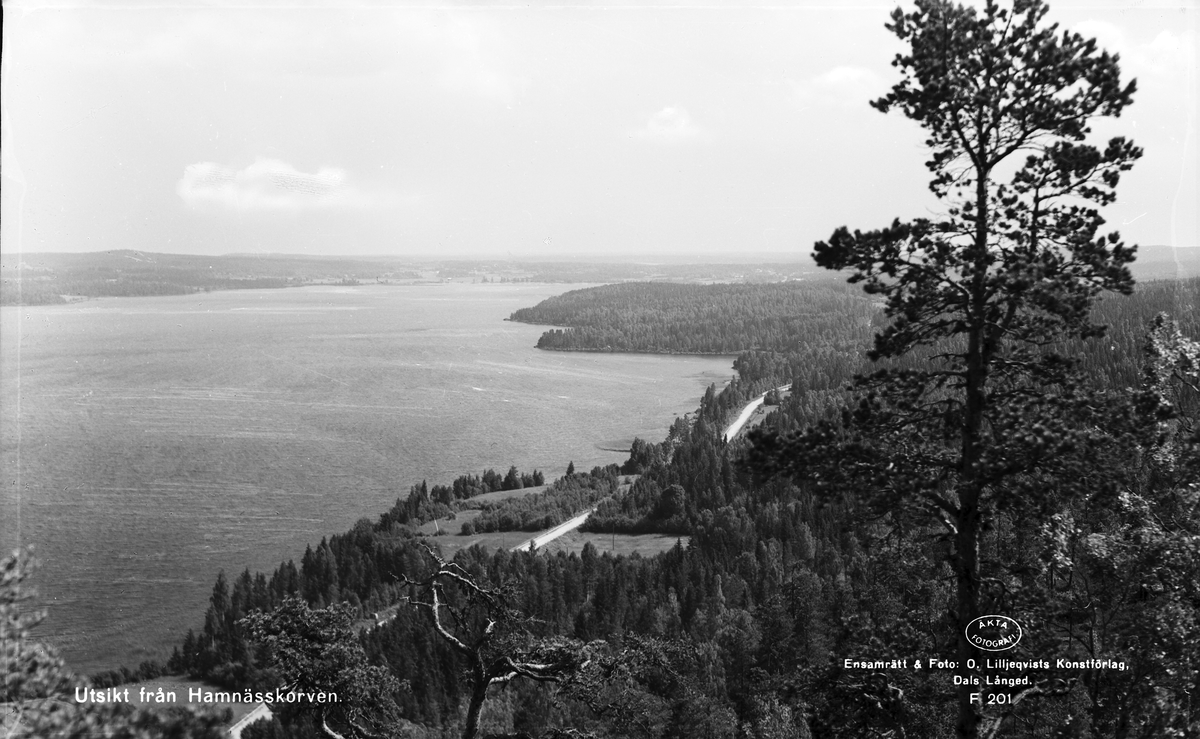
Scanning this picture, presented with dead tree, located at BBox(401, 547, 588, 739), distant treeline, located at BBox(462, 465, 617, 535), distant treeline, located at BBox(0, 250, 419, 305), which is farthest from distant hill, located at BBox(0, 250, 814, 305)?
dead tree, located at BBox(401, 547, 588, 739)

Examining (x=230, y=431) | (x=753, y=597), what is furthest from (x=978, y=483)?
(x=230, y=431)

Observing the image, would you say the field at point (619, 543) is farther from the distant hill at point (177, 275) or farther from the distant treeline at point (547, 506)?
the distant hill at point (177, 275)

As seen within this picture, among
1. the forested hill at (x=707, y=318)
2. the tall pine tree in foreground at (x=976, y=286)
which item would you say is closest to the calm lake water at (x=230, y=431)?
the forested hill at (x=707, y=318)

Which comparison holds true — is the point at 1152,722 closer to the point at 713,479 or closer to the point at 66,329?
the point at 713,479

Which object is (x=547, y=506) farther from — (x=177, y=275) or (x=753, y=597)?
(x=177, y=275)

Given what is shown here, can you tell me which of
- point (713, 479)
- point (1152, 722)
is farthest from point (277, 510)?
point (1152, 722)

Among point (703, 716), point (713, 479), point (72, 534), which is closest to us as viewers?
point (703, 716)
